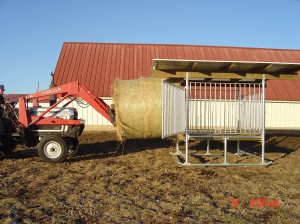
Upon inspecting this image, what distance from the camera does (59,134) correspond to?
9.19 meters

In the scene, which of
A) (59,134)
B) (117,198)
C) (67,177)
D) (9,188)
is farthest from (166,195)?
(59,134)

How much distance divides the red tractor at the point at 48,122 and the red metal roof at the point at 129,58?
9845 millimetres

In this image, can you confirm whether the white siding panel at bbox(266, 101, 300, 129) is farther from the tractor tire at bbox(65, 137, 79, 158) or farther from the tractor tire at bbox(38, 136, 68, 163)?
the tractor tire at bbox(38, 136, 68, 163)

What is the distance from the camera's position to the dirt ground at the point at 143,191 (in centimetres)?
451

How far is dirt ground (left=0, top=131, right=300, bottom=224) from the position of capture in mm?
4512

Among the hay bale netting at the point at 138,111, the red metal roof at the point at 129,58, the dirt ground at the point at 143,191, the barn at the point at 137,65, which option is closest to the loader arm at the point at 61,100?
the hay bale netting at the point at 138,111

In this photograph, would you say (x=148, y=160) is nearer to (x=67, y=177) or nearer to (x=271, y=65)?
(x=67, y=177)

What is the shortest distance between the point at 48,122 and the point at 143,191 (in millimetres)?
4406

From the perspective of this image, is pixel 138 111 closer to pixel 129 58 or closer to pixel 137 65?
pixel 137 65

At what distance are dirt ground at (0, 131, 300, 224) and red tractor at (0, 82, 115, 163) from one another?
0.50 metres

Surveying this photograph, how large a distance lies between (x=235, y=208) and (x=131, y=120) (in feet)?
14.1

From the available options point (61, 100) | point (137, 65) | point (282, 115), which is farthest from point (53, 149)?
point (282, 115)

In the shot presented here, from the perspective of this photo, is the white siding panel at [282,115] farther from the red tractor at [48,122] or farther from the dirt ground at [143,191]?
the red tractor at [48,122]

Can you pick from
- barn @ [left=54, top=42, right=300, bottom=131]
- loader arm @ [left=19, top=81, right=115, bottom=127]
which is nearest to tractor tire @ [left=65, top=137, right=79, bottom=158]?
loader arm @ [left=19, top=81, right=115, bottom=127]
